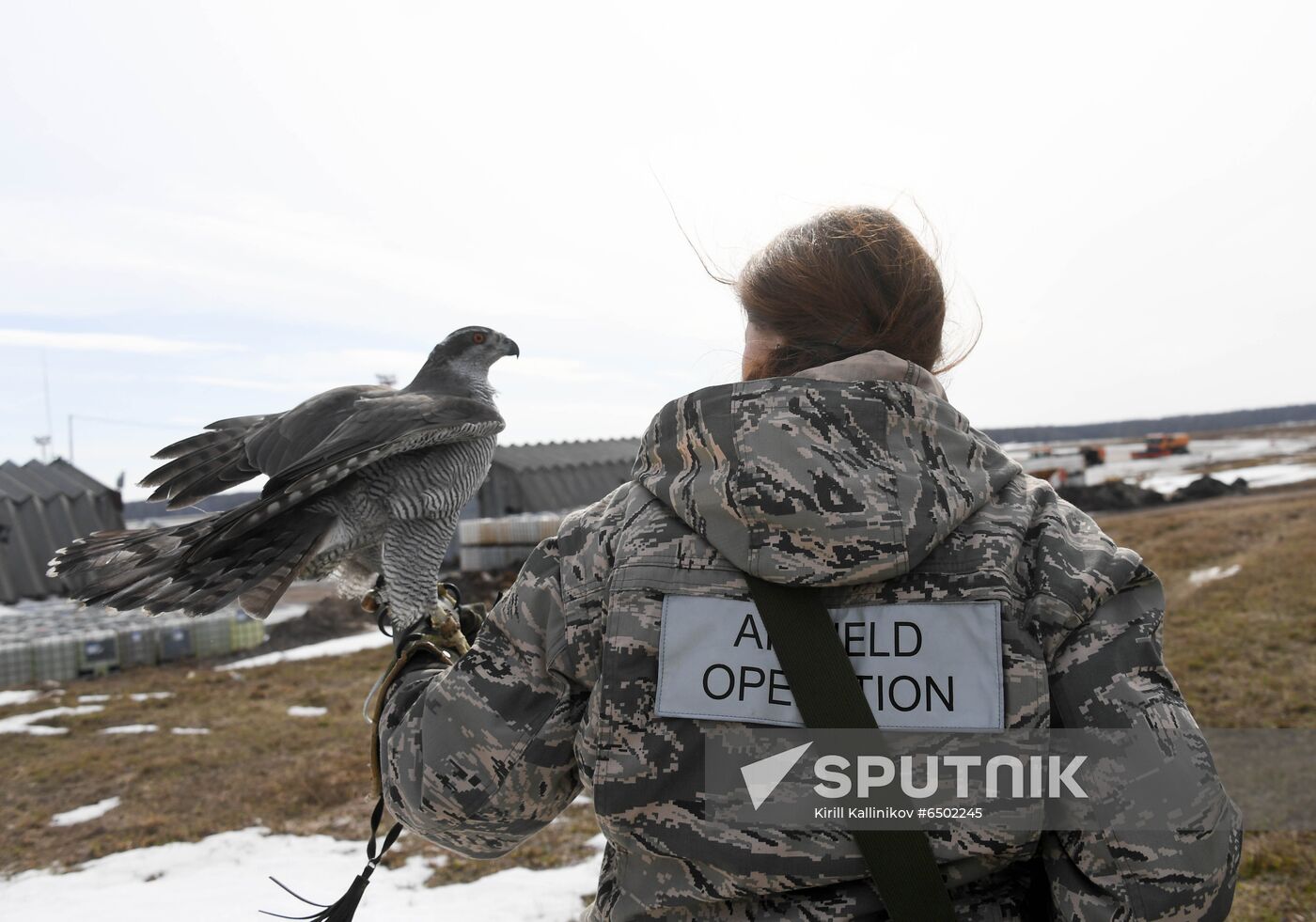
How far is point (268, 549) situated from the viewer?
8.52ft

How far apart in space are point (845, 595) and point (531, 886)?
4219 mm

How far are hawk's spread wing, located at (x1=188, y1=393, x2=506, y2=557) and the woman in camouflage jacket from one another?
1117mm

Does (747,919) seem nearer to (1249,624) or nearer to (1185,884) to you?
(1185,884)

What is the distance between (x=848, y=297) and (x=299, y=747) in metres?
8.04

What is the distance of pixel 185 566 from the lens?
2342mm

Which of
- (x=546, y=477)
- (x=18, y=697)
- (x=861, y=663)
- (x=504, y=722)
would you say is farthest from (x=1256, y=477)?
(x=504, y=722)

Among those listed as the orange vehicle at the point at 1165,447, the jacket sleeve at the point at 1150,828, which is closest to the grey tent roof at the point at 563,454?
the jacket sleeve at the point at 1150,828

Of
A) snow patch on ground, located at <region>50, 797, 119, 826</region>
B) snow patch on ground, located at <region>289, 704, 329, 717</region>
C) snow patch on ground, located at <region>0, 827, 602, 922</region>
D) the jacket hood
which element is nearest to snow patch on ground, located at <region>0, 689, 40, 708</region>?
snow patch on ground, located at <region>289, 704, 329, 717</region>

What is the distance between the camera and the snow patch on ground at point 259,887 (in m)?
4.59

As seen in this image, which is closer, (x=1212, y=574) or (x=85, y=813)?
(x=85, y=813)

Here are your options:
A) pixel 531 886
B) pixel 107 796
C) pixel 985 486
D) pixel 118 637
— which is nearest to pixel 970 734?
pixel 985 486

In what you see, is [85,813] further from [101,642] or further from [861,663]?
[101,642]

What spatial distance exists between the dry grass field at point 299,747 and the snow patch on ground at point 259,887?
20 centimetres

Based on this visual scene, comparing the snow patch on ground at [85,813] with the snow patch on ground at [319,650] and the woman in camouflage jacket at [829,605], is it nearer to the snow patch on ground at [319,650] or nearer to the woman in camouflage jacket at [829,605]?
the woman in camouflage jacket at [829,605]
